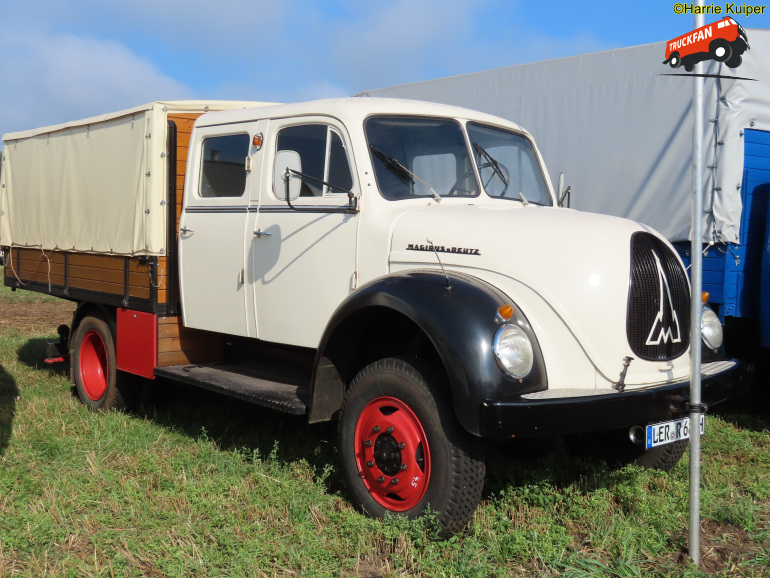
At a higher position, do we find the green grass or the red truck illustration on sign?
the red truck illustration on sign

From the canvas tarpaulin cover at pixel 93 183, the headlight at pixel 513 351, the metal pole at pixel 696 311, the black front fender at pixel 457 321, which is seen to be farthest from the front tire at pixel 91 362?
the metal pole at pixel 696 311

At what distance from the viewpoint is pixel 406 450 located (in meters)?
3.74

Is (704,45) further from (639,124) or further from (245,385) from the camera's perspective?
(639,124)

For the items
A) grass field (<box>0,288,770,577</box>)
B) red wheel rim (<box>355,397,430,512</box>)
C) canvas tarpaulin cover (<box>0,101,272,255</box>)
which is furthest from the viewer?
canvas tarpaulin cover (<box>0,101,272,255</box>)

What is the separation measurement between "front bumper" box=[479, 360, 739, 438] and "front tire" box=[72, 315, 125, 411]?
4.05m

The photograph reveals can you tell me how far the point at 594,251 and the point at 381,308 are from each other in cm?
107

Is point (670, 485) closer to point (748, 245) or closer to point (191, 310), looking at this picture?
point (748, 245)

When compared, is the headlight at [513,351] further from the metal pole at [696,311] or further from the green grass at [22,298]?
the green grass at [22,298]

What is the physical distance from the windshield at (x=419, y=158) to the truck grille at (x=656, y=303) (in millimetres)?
1158

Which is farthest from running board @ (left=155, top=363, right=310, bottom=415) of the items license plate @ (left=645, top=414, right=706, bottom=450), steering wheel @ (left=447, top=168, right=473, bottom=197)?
license plate @ (left=645, top=414, right=706, bottom=450)

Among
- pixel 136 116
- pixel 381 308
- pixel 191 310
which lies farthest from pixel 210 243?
pixel 381 308

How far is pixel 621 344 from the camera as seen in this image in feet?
12.0

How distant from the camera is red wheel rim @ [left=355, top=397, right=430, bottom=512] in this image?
3.72m

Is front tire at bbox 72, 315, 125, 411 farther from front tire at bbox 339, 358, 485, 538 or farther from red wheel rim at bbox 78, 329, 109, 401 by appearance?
front tire at bbox 339, 358, 485, 538
